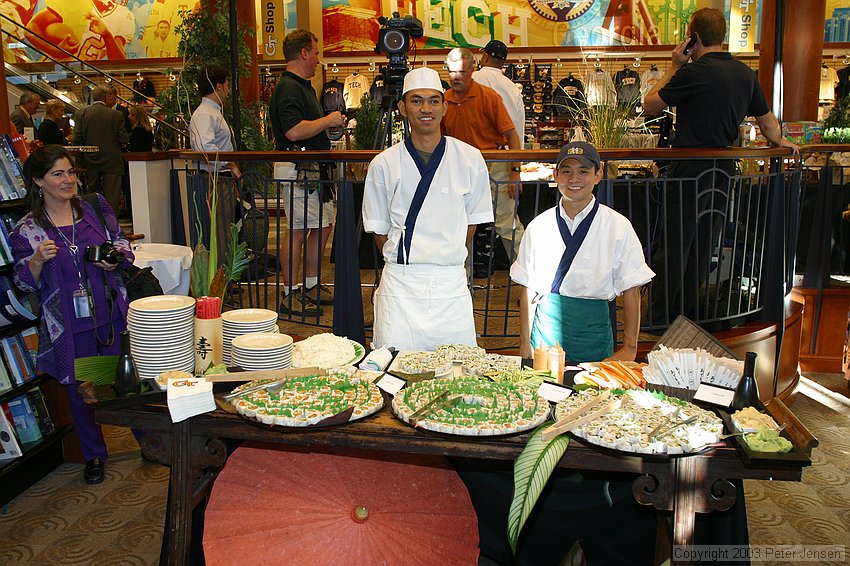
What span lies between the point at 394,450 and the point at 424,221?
117 cm

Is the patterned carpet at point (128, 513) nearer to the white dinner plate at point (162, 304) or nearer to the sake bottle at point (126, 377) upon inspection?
the sake bottle at point (126, 377)

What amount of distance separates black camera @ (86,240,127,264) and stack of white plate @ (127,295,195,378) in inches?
39.8

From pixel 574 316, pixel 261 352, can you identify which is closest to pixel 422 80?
pixel 574 316

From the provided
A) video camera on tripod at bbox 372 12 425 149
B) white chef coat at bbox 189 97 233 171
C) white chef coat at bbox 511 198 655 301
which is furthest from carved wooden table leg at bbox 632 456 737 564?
white chef coat at bbox 189 97 233 171

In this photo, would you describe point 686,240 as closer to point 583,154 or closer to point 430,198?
point 583,154

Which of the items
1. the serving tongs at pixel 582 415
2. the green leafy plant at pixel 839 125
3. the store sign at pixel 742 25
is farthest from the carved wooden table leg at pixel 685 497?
the store sign at pixel 742 25

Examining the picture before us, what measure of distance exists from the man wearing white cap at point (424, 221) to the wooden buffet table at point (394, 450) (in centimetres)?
92

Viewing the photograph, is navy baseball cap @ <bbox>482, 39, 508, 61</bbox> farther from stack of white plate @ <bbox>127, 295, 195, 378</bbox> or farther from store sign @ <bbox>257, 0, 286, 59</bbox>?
store sign @ <bbox>257, 0, 286, 59</bbox>

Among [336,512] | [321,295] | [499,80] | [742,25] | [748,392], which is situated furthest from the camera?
[742,25]

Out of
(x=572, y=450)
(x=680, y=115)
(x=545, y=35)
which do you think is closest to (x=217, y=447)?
(x=572, y=450)

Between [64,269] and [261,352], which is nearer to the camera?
[261,352]

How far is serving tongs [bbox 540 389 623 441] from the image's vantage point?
6.23 ft

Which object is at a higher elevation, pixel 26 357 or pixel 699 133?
pixel 699 133

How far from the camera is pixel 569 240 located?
2.90 meters
